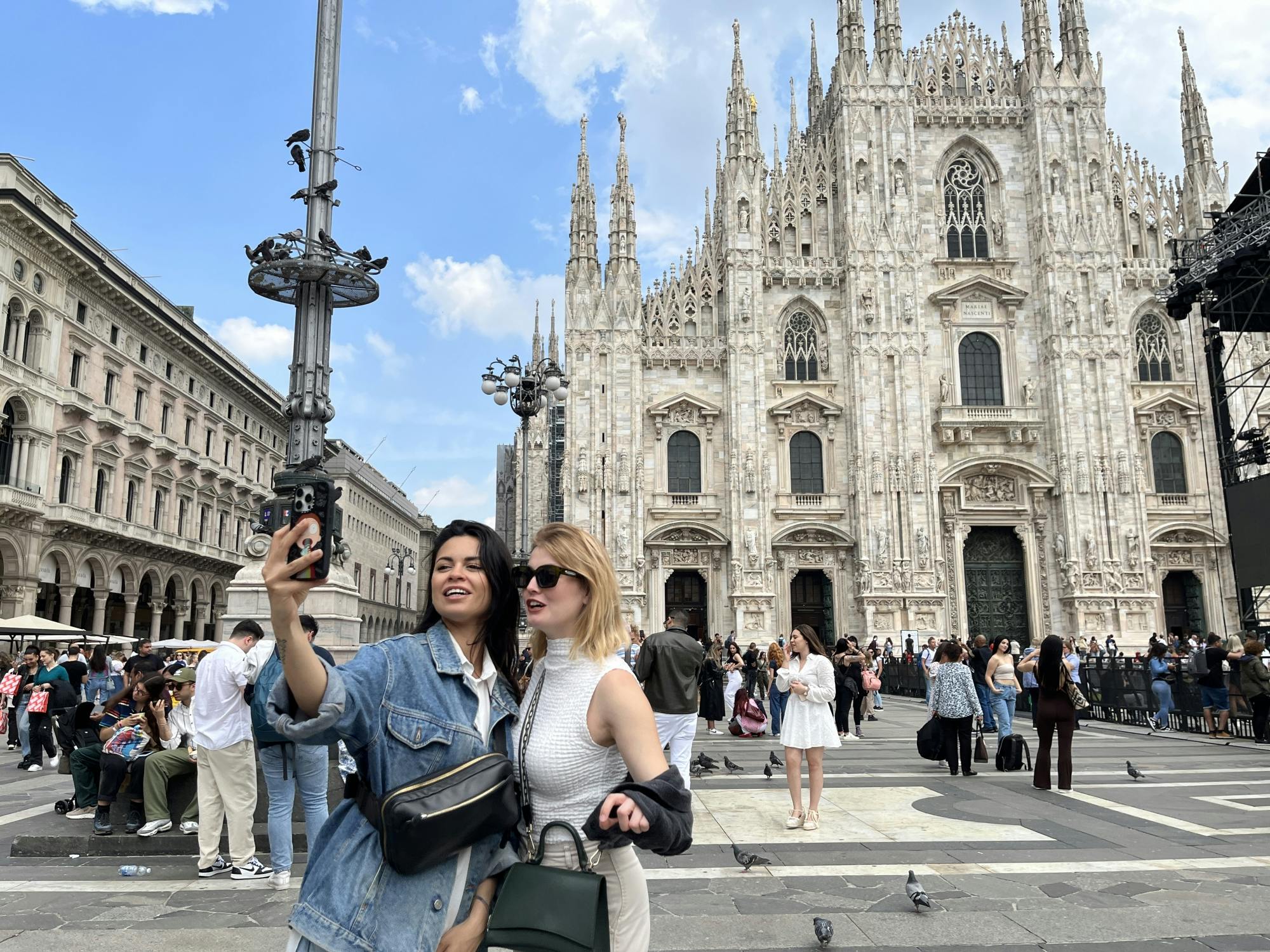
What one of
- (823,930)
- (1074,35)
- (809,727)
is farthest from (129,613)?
(1074,35)

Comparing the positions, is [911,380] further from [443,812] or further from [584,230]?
[443,812]

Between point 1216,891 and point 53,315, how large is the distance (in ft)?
112

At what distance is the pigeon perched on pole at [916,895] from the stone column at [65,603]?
103ft

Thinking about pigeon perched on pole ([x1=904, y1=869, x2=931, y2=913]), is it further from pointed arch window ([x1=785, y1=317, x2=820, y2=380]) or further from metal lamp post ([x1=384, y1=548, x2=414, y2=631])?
metal lamp post ([x1=384, y1=548, x2=414, y2=631])

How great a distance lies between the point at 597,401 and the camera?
3105cm

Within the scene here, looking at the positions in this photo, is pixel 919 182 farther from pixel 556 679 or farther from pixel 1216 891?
pixel 556 679

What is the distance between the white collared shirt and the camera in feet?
7.33

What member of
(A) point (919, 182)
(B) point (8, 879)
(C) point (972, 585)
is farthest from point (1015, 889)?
→ (A) point (919, 182)

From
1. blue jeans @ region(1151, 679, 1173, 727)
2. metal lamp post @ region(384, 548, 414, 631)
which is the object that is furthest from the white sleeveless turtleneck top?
metal lamp post @ region(384, 548, 414, 631)

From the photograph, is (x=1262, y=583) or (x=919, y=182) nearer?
(x=1262, y=583)

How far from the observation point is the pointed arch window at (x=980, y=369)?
32969 millimetres

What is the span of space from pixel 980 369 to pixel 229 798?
1241 inches

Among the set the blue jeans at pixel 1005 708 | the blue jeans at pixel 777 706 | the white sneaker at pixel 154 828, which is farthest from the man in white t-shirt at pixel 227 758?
the blue jeans at pixel 777 706

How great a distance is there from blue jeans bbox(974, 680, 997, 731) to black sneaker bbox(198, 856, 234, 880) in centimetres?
1114
